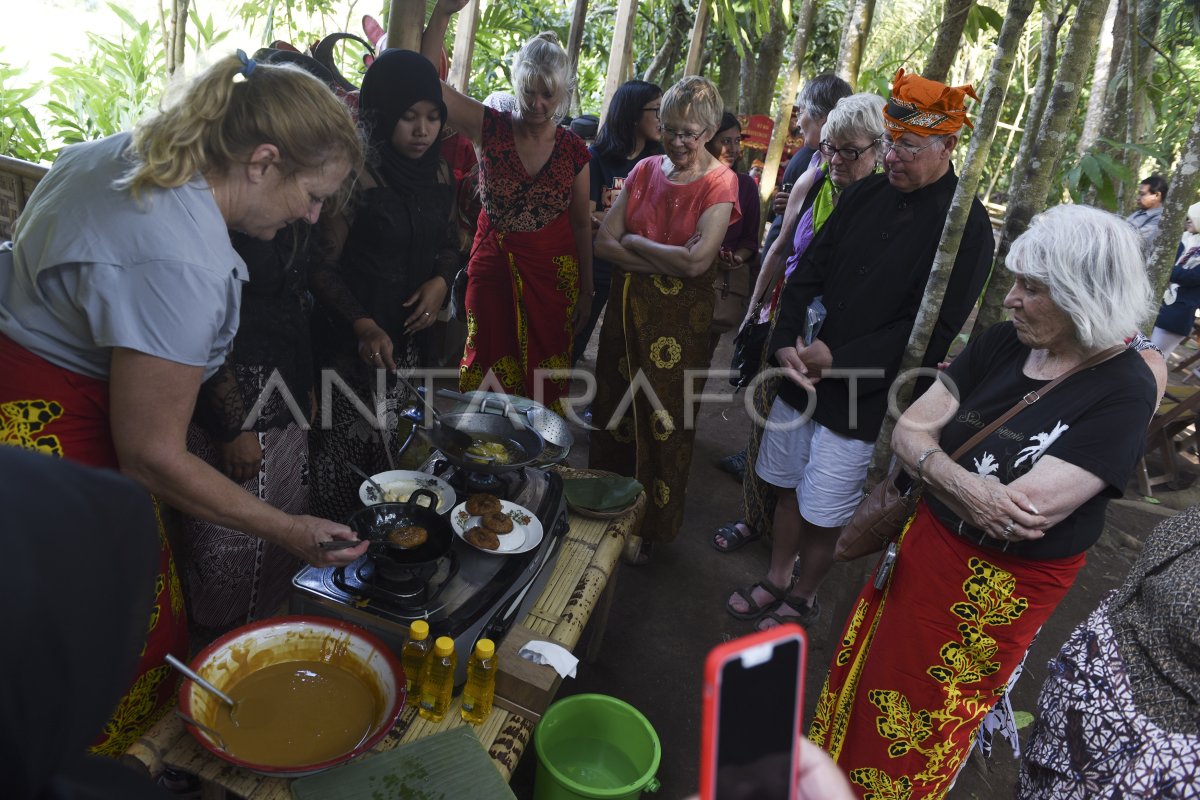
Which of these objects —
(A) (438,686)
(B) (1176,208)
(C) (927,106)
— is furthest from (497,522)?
(B) (1176,208)

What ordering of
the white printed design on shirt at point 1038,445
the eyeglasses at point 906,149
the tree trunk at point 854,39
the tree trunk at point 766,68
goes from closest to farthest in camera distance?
the white printed design on shirt at point 1038,445 → the eyeglasses at point 906,149 → the tree trunk at point 854,39 → the tree trunk at point 766,68

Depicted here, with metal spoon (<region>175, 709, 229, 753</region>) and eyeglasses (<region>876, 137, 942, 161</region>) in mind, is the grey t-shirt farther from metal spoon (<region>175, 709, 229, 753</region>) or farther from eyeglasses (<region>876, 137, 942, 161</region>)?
eyeglasses (<region>876, 137, 942, 161</region>)

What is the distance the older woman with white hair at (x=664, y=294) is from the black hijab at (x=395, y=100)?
89cm

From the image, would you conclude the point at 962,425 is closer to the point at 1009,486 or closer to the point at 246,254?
the point at 1009,486

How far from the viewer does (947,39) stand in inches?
148

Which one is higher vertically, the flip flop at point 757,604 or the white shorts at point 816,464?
the white shorts at point 816,464

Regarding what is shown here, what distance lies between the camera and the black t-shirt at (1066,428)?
1.64m

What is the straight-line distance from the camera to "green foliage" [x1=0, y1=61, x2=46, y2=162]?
4613 mm

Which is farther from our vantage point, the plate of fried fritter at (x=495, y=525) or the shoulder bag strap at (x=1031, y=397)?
the plate of fried fritter at (x=495, y=525)

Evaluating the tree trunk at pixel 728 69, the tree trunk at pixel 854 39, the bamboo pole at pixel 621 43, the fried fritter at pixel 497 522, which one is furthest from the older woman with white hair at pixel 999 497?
the tree trunk at pixel 728 69

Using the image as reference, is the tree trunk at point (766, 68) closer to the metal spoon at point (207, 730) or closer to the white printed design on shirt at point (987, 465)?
the white printed design on shirt at point (987, 465)

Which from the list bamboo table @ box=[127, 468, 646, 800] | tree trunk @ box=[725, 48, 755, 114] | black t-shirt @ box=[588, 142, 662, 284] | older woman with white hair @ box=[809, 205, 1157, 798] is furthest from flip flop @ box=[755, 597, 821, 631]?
tree trunk @ box=[725, 48, 755, 114]

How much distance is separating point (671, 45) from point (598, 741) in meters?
7.89

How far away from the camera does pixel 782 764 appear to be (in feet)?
2.40
